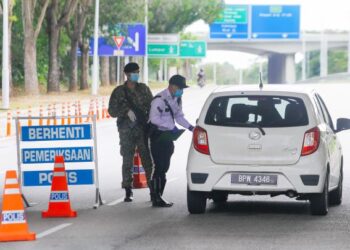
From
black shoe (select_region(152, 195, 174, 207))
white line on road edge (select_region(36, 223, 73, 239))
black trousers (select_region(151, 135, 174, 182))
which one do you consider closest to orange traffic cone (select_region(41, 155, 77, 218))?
white line on road edge (select_region(36, 223, 73, 239))

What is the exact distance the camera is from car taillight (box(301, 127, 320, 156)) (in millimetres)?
12852

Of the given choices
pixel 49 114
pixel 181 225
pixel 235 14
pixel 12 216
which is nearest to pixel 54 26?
pixel 49 114

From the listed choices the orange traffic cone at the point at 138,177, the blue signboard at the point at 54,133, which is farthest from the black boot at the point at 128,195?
the orange traffic cone at the point at 138,177

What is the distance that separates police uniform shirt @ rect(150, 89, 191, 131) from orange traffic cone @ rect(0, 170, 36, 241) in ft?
10.9

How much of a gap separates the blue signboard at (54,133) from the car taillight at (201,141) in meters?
1.82

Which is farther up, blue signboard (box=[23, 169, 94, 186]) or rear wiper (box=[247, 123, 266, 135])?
rear wiper (box=[247, 123, 266, 135])

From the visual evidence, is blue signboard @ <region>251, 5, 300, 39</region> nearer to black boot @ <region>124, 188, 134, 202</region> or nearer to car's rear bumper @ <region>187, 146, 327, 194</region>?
black boot @ <region>124, 188, 134, 202</region>

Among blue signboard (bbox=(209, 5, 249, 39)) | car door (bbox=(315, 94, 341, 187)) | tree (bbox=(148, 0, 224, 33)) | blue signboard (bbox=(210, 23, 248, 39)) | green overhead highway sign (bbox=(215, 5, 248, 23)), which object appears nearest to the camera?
car door (bbox=(315, 94, 341, 187))

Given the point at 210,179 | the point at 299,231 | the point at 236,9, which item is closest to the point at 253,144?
the point at 210,179

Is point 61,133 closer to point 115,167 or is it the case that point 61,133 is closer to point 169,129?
point 169,129

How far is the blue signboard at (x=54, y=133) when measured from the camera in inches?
568

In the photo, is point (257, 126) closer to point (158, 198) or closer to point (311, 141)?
point (311, 141)

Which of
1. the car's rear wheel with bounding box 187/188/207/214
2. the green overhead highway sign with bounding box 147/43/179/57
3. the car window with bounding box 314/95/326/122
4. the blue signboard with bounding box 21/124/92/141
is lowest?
the green overhead highway sign with bounding box 147/43/179/57

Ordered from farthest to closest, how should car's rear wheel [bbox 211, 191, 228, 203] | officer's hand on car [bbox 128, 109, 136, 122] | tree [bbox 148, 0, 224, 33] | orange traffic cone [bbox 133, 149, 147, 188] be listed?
tree [bbox 148, 0, 224, 33] → orange traffic cone [bbox 133, 149, 147, 188] → officer's hand on car [bbox 128, 109, 136, 122] → car's rear wheel [bbox 211, 191, 228, 203]
